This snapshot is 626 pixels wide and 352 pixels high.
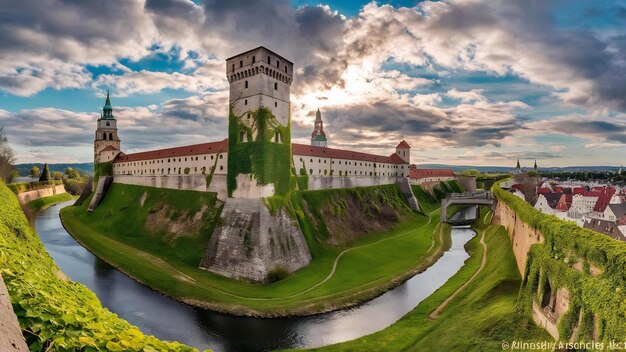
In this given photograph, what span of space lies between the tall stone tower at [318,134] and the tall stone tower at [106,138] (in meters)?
60.1

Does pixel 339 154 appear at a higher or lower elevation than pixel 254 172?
higher

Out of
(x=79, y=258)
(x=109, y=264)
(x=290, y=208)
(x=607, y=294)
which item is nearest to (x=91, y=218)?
(x=79, y=258)

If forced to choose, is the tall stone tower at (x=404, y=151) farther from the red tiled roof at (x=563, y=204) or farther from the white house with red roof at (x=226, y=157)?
the red tiled roof at (x=563, y=204)

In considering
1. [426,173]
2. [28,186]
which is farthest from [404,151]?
[28,186]

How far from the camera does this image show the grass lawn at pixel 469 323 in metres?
19.8

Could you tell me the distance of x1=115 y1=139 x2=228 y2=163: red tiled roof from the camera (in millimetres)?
57225

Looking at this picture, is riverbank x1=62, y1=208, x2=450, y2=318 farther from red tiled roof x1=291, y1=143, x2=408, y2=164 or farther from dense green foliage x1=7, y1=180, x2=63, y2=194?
dense green foliage x1=7, y1=180, x2=63, y2=194

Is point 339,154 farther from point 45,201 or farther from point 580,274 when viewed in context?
point 45,201

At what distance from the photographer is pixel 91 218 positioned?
6681 cm

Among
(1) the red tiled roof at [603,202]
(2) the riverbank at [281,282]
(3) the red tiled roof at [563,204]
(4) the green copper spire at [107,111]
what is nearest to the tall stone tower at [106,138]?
(4) the green copper spire at [107,111]

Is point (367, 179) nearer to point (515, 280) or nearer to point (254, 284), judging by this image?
point (254, 284)

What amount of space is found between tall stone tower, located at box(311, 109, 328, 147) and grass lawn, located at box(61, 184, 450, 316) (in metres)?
58.0

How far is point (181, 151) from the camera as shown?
6494cm

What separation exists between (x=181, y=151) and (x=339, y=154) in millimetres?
31548
